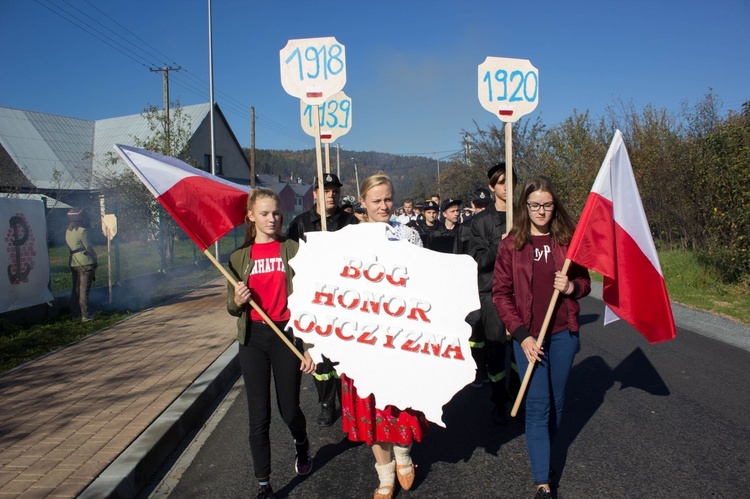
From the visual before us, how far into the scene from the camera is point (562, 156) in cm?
2169

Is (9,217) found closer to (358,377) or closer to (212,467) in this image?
(212,467)

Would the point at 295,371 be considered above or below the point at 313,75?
below

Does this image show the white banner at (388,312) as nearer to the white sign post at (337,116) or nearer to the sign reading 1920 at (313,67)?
the sign reading 1920 at (313,67)

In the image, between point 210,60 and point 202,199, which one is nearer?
point 202,199

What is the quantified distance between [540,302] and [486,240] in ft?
4.63

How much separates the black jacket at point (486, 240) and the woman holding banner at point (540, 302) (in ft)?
3.80

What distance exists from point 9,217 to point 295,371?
7.96 metres

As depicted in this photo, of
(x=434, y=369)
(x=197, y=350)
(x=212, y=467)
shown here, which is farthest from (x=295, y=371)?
(x=197, y=350)

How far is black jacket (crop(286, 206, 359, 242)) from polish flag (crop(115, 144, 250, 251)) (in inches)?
56.5

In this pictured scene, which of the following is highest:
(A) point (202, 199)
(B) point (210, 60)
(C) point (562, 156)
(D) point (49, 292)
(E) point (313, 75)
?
(B) point (210, 60)

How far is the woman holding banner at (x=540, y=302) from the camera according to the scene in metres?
3.38

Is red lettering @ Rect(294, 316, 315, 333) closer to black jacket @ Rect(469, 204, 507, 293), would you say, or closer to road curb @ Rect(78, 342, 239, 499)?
road curb @ Rect(78, 342, 239, 499)

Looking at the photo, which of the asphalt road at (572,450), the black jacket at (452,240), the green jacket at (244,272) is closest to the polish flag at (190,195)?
the green jacket at (244,272)

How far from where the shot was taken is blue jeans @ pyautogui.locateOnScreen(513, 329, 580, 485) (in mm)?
3377
